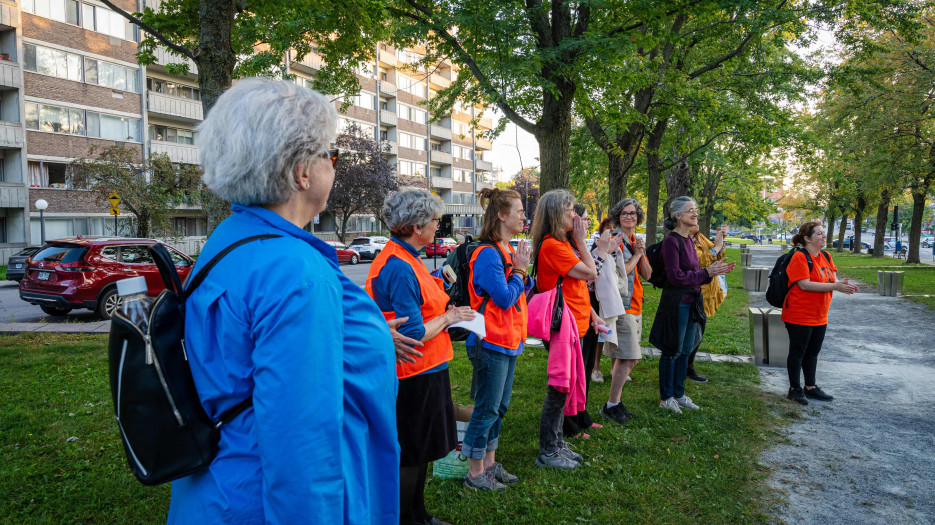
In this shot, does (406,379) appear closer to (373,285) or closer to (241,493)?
(373,285)

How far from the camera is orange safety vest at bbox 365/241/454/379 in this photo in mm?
3253

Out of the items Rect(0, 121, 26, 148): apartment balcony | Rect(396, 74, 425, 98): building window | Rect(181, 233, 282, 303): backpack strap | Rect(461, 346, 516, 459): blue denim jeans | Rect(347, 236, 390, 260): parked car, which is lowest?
Rect(347, 236, 390, 260): parked car

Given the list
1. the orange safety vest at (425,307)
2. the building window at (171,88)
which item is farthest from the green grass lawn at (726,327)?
the building window at (171,88)

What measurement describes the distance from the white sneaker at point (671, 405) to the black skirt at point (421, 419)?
3.17 meters

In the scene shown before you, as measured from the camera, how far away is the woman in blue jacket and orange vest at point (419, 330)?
317cm

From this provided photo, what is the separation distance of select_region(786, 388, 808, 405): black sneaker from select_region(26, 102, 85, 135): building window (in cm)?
3486

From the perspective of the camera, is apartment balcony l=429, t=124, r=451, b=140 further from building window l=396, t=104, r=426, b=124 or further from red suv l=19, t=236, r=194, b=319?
red suv l=19, t=236, r=194, b=319

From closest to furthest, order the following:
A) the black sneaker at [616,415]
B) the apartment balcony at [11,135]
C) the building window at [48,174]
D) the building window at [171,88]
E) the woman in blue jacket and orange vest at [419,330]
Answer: the woman in blue jacket and orange vest at [419,330]
the black sneaker at [616,415]
the apartment balcony at [11,135]
the building window at [48,174]
the building window at [171,88]

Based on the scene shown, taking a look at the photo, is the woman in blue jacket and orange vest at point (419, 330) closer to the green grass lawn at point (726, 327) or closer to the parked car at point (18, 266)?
the green grass lawn at point (726, 327)

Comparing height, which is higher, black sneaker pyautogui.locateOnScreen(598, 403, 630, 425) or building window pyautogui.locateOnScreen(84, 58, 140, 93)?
building window pyautogui.locateOnScreen(84, 58, 140, 93)

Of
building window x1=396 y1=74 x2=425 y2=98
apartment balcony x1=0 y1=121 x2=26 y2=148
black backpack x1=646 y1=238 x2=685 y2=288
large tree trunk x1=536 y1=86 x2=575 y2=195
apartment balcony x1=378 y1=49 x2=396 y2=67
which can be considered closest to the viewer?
black backpack x1=646 y1=238 x2=685 y2=288

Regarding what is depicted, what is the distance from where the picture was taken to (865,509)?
12.6 ft

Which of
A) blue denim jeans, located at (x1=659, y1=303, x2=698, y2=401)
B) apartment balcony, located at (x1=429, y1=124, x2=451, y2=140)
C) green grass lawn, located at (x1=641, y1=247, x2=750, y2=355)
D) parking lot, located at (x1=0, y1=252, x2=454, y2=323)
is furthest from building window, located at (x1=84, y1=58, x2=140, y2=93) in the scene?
blue denim jeans, located at (x1=659, y1=303, x2=698, y2=401)

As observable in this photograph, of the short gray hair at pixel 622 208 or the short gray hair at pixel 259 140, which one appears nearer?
the short gray hair at pixel 259 140
